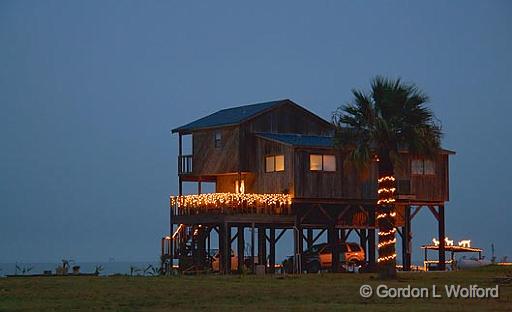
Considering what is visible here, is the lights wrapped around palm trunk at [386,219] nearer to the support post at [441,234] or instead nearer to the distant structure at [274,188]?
the distant structure at [274,188]

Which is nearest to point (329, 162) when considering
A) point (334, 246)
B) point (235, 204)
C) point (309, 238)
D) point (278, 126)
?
point (278, 126)

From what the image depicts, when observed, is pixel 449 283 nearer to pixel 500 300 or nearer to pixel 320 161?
pixel 500 300

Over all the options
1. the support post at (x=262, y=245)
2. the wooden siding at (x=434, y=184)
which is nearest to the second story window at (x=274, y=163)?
the support post at (x=262, y=245)

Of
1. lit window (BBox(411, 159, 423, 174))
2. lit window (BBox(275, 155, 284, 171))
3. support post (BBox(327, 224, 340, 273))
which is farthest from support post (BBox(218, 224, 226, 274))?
lit window (BBox(411, 159, 423, 174))

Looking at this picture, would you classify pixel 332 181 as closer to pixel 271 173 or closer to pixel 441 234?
pixel 271 173

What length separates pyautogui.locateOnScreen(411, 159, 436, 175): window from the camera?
57.6 meters

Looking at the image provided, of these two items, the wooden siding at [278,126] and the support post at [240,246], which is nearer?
the support post at [240,246]

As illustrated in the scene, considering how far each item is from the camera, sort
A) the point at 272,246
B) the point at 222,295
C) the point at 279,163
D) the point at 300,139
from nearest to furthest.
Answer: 1. the point at 222,295
2. the point at 279,163
3. the point at 300,139
4. the point at 272,246

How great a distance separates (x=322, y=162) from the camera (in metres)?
53.8

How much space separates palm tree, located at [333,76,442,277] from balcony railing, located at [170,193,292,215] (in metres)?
8.62

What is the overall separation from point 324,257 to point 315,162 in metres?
5.20

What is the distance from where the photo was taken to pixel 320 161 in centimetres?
5369

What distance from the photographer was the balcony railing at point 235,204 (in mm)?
51250

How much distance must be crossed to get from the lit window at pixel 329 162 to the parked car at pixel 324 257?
4.33 meters
